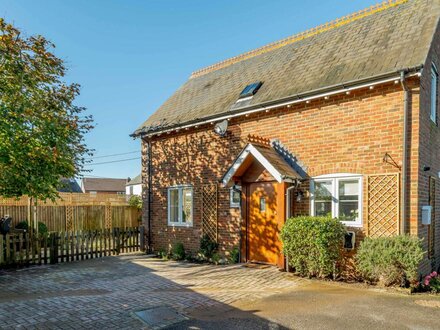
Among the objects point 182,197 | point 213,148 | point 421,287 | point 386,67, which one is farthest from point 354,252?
point 182,197

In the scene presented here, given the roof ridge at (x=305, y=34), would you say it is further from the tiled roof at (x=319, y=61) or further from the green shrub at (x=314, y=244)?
the green shrub at (x=314, y=244)

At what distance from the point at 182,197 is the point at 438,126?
9034mm

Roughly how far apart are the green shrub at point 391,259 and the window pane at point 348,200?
1029 millimetres

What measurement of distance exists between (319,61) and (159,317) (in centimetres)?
909

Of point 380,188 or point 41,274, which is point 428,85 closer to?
point 380,188

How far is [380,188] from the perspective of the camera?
8406 millimetres

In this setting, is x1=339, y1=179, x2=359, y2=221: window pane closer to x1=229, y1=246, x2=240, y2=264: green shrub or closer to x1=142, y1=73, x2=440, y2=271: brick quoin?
x1=142, y1=73, x2=440, y2=271: brick quoin

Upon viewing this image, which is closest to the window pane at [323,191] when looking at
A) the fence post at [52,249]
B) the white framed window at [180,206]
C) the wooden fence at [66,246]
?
the white framed window at [180,206]

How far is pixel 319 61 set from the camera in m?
11.2

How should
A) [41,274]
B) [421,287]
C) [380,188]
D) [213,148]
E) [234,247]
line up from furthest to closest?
[213,148] < [234,247] < [41,274] < [380,188] < [421,287]

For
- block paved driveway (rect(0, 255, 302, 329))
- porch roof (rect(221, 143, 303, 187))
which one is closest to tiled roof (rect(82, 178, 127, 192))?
block paved driveway (rect(0, 255, 302, 329))

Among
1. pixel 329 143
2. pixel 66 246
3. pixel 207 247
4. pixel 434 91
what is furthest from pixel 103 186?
pixel 434 91

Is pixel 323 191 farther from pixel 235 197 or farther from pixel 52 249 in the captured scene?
pixel 52 249

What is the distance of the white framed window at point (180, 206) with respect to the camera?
517 inches
